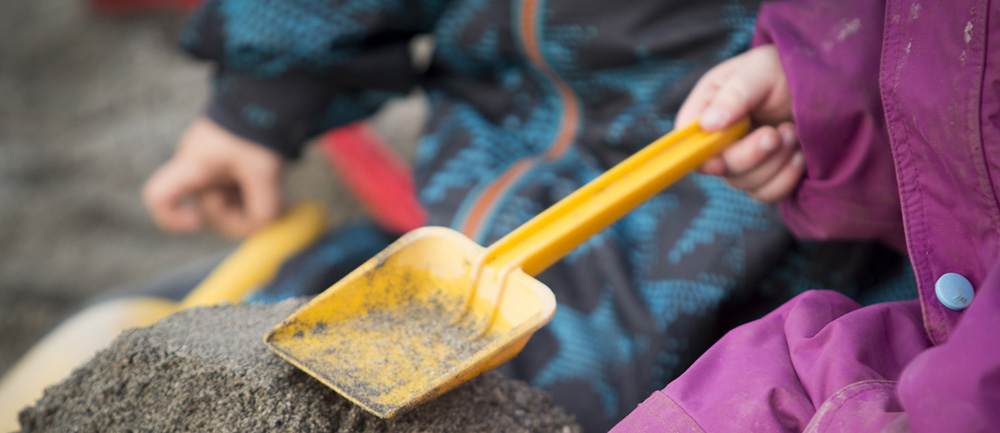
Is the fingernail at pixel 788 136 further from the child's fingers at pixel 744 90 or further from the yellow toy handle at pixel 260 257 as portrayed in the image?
the yellow toy handle at pixel 260 257

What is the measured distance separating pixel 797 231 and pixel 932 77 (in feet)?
0.64

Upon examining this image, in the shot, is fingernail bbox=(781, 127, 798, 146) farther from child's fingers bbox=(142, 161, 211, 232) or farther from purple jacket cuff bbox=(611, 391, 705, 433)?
child's fingers bbox=(142, 161, 211, 232)

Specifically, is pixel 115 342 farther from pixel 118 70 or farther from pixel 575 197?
pixel 118 70

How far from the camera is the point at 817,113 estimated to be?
0.51 metres

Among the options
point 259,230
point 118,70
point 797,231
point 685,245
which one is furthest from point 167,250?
point 797,231

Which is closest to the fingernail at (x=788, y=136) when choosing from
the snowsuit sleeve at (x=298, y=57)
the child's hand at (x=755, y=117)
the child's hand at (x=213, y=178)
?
the child's hand at (x=755, y=117)

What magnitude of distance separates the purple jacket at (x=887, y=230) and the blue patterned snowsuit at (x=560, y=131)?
0.13 m

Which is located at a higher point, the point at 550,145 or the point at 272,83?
the point at 272,83

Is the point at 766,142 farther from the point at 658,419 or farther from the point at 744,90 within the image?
Answer: the point at 658,419

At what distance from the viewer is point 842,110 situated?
51cm

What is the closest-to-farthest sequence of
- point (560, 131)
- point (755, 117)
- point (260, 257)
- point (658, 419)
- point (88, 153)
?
point (658, 419), point (755, 117), point (560, 131), point (260, 257), point (88, 153)

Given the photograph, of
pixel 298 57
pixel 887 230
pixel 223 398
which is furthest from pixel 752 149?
pixel 298 57

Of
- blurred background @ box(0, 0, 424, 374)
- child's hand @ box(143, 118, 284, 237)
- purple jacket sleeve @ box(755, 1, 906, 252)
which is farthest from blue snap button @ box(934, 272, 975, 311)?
blurred background @ box(0, 0, 424, 374)

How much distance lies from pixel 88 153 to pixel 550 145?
1179mm
